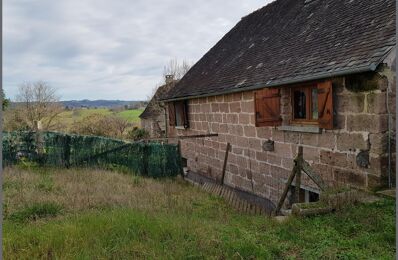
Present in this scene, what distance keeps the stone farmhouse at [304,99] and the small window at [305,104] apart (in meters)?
0.02

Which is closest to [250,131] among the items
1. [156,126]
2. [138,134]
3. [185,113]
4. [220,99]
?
[220,99]

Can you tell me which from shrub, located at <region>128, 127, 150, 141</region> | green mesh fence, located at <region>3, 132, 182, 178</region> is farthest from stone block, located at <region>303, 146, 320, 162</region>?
shrub, located at <region>128, 127, 150, 141</region>

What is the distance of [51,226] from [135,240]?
5.10ft

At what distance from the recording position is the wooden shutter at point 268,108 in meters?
8.39

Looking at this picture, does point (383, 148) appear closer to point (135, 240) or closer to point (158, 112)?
point (135, 240)

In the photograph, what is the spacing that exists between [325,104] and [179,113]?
9.31 metres

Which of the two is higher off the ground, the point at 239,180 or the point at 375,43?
the point at 375,43

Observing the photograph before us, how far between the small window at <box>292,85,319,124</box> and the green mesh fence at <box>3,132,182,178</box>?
22.4ft

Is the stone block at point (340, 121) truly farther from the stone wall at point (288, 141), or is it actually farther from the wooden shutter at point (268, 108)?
the wooden shutter at point (268, 108)

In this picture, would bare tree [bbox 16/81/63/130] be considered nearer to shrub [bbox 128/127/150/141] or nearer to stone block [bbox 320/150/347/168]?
shrub [bbox 128/127/150/141]

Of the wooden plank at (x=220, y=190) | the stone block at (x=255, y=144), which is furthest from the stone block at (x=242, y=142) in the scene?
the wooden plank at (x=220, y=190)

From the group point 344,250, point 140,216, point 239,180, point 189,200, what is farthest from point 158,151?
point 344,250

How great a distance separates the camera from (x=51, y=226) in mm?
5328

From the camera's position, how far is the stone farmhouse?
6.04 meters
